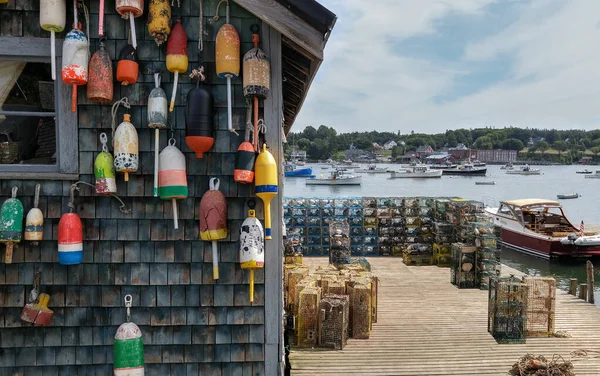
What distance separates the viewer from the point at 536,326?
25.7 ft

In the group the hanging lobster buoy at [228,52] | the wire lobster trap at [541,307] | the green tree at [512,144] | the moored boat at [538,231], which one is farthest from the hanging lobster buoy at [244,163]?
the green tree at [512,144]

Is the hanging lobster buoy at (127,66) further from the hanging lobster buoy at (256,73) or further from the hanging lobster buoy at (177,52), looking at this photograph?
the hanging lobster buoy at (256,73)

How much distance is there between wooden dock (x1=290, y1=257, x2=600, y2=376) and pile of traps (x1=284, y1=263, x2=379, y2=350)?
18 centimetres

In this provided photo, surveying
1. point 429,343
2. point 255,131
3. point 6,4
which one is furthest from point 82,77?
point 429,343

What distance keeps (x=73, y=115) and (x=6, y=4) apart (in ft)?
3.76

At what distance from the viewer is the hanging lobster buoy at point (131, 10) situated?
3.83 meters

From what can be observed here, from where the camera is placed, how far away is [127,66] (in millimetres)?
3904

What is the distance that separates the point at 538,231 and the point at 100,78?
22563mm

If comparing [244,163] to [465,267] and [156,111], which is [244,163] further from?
[465,267]

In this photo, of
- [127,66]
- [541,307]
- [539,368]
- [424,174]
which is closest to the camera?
[127,66]

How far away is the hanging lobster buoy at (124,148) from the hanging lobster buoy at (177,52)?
510 mm

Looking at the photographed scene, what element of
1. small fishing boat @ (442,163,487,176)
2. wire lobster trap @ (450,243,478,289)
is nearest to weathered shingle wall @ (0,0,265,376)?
wire lobster trap @ (450,243,478,289)

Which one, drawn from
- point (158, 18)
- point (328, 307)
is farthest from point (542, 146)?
point (158, 18)

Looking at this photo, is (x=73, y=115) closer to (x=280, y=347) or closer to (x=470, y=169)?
(x=280, y=347)
